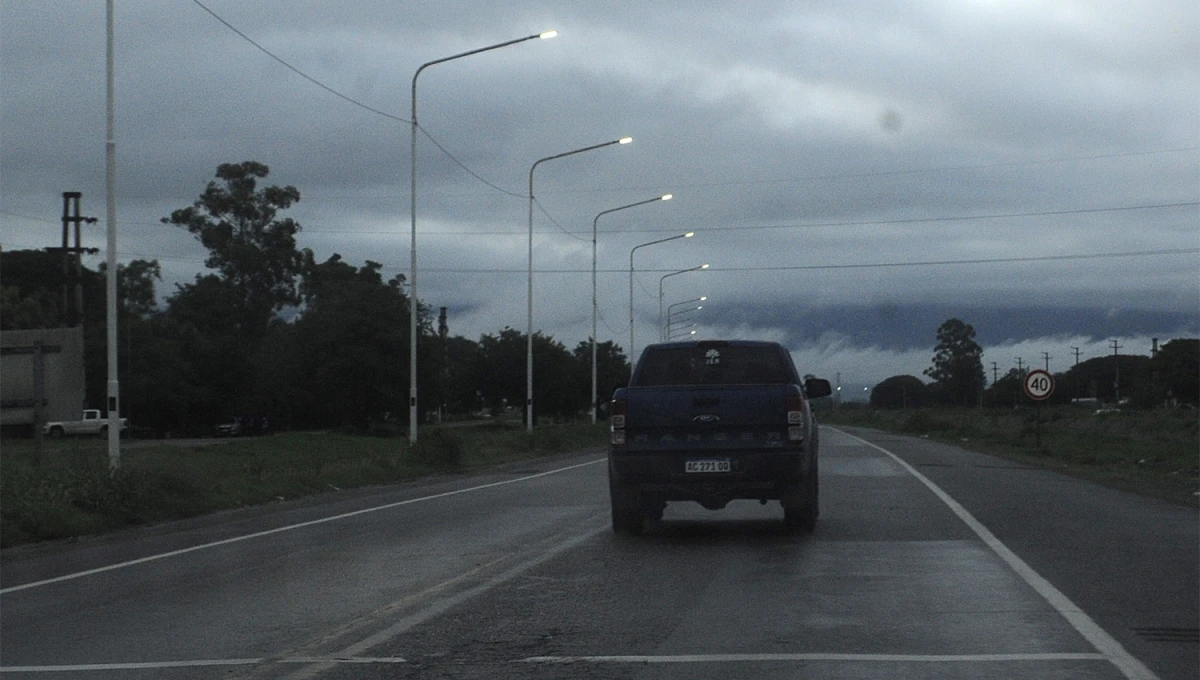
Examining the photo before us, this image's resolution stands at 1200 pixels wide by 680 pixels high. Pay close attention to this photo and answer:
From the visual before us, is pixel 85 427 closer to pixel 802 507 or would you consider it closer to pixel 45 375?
pixel 45 375

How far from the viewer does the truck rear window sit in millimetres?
16859

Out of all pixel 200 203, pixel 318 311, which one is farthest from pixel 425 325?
pixel 200 203

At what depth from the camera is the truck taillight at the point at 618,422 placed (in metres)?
15.5

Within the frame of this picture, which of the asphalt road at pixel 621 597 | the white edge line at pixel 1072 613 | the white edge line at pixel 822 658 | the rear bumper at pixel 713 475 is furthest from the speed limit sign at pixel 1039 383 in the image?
the white edge line at pixel 822 658

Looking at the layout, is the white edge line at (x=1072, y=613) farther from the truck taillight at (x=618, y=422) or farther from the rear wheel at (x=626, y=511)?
the truck taillight at (x=618, y=422)

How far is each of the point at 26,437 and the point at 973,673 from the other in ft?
186

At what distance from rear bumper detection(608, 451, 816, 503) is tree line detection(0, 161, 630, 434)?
60.6 metres

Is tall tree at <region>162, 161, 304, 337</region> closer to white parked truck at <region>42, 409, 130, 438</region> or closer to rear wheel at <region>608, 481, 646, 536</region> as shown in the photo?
white parked truck at <region>42, 409, 130, 438</region>

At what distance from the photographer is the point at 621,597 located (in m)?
11.0

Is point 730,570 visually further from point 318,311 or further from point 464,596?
point 318,311

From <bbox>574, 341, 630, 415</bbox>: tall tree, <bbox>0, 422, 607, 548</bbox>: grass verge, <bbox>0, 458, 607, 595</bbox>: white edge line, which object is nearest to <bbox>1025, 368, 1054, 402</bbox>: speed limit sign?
<bbox>0, 422, 607, 548</bbox>: grass verge

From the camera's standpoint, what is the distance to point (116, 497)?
65.3ft

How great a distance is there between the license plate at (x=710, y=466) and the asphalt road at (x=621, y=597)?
2.52 ft

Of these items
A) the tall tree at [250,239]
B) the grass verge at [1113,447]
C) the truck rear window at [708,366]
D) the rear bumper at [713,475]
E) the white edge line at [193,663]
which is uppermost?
the tall tree at [250,239]
